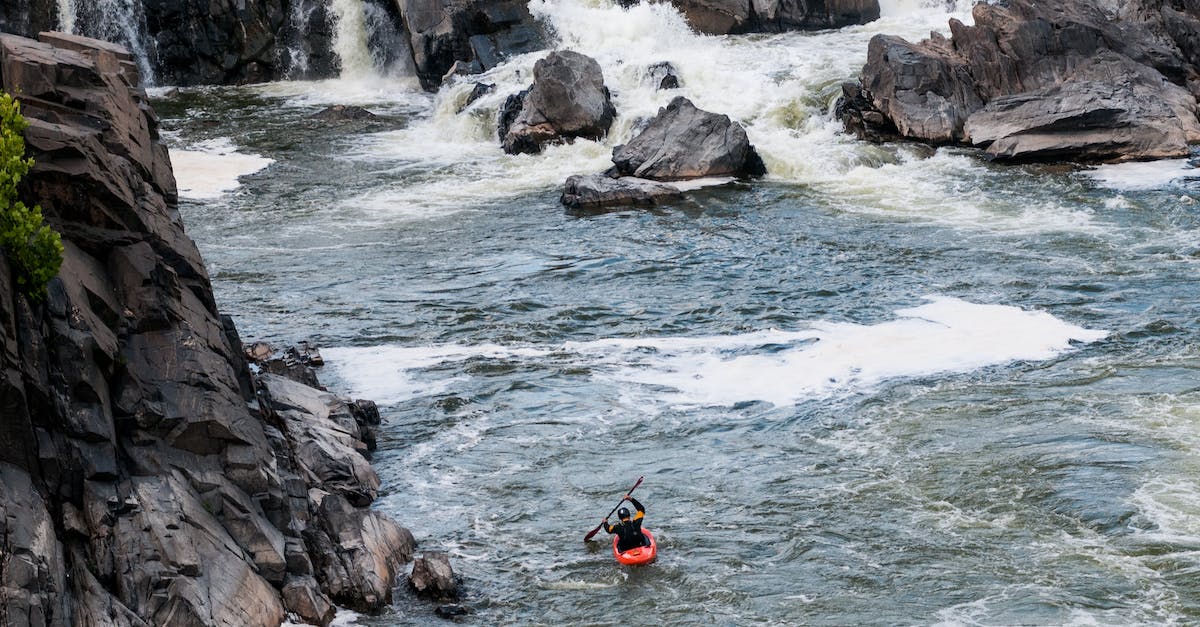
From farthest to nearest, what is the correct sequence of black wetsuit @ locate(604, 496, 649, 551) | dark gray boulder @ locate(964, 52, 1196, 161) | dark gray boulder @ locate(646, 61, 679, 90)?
dark gray boulder @ locate(646, 61, 679, 90)
dark gray boulder @ locate(964, 52, 1196, 161)
black wetsuit @ locate(604, 496, 649, 551)

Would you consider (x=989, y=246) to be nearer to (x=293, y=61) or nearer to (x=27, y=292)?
(x=27, y=292)

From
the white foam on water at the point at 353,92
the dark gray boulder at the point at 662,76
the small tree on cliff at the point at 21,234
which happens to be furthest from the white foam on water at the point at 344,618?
the white foam on water at the point at 353,92

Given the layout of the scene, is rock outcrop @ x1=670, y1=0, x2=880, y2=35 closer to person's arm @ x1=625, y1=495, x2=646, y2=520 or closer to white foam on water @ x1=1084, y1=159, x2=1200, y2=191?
white foam on water @ x1=1084, y1=159, x2=1200, y2=191

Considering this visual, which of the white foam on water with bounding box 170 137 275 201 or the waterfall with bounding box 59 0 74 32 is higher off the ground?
the waterfall with bounding box 59 0 74 32

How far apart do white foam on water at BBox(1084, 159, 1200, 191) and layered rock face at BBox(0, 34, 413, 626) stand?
22.8 metres

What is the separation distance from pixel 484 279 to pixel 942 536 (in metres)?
14.9

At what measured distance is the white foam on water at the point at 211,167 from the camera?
3872 centimetres

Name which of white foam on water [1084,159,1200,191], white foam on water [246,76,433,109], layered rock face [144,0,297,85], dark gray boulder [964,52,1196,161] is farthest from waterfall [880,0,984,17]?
layered rock face [144,0,297,85]

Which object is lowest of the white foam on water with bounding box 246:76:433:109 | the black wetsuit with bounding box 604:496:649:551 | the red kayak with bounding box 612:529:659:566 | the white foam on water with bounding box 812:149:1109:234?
the red kayak with bounding box 612:529:659:566

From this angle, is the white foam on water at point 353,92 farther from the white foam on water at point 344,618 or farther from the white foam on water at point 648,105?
the white foam on water at point 344,618

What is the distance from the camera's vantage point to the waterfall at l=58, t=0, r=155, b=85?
52.2 m

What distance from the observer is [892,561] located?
16469 mm

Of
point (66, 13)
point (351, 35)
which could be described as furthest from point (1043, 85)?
point (66, 13)

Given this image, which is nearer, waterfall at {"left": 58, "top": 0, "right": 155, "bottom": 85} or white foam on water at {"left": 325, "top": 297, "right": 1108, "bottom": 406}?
white foam on water at {"left": 325, "top": 297, "right": 1108, "bottom": 406}
